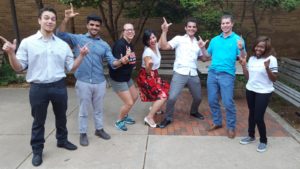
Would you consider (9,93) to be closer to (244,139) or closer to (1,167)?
(1,167)

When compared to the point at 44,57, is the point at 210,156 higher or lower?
lower

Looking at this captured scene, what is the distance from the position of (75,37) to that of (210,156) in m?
2.29

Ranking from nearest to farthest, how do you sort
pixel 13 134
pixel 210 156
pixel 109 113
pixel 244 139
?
pixel 210 156 < pixel 244 139 < pixel 13 134 < pixel 109 113

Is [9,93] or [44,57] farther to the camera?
[9,93]

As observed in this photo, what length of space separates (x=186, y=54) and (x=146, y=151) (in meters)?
1.66

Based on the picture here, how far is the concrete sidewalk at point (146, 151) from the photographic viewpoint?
407cm

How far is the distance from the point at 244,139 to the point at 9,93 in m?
5.31

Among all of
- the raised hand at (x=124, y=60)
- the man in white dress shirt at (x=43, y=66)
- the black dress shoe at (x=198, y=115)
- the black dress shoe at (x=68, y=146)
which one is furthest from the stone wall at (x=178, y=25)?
the man in white dress shirt at (x=43, y=66)

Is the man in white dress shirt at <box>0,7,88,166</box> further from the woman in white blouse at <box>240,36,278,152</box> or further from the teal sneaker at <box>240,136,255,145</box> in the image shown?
the teal sneaker at <box>240,136,255,145</box>

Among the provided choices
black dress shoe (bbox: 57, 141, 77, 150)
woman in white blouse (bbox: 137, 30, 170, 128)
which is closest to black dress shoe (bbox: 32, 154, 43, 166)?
black dress shoe (bbox: 57, 141, 77, 150)

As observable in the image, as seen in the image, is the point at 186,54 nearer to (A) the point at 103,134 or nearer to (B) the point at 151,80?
(B) the point at 151,80

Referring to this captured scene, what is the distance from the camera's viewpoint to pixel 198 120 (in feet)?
18.8

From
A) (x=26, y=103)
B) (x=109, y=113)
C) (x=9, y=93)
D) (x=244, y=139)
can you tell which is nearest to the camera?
(x=244, y=139)

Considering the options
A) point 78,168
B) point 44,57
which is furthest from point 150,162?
point 44,57
